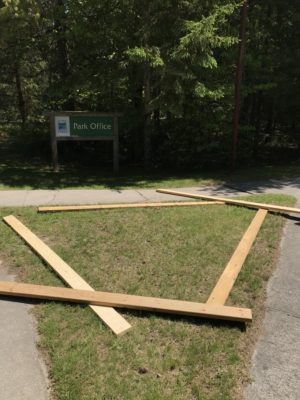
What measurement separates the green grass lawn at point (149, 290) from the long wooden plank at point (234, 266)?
0.09 meters

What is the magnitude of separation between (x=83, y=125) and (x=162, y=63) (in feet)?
9.11

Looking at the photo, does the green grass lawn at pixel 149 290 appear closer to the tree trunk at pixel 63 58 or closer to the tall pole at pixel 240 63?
the tall pole at pixel 240 63

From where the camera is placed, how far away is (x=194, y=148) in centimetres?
1402

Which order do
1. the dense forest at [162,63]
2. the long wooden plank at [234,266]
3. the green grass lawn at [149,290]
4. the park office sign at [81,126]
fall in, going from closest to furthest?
the green grass lawn at [149,290] → the long wooden plank at [234,266] → the dense forest at [162,63] → the park office sign at [81,126]

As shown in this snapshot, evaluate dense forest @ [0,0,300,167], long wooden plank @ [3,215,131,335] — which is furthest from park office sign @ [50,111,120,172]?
long wooden plank @ [3,215,131,335]

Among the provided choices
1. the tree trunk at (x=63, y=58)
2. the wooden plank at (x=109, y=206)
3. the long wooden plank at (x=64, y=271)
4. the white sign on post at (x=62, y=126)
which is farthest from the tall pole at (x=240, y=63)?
the long wooden plank at (x=64, y=271)

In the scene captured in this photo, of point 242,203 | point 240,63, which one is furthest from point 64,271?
point 240,63

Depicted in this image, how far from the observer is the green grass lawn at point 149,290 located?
10.2ft

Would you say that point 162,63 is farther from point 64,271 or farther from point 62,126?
A: point 64,271

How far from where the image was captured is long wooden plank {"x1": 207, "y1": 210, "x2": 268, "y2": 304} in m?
4.25

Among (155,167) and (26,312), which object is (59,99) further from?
(26,312)

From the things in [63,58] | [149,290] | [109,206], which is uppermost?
[63,58]

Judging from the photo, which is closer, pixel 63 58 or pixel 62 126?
pixel 62 126

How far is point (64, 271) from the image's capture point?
15.8ft
